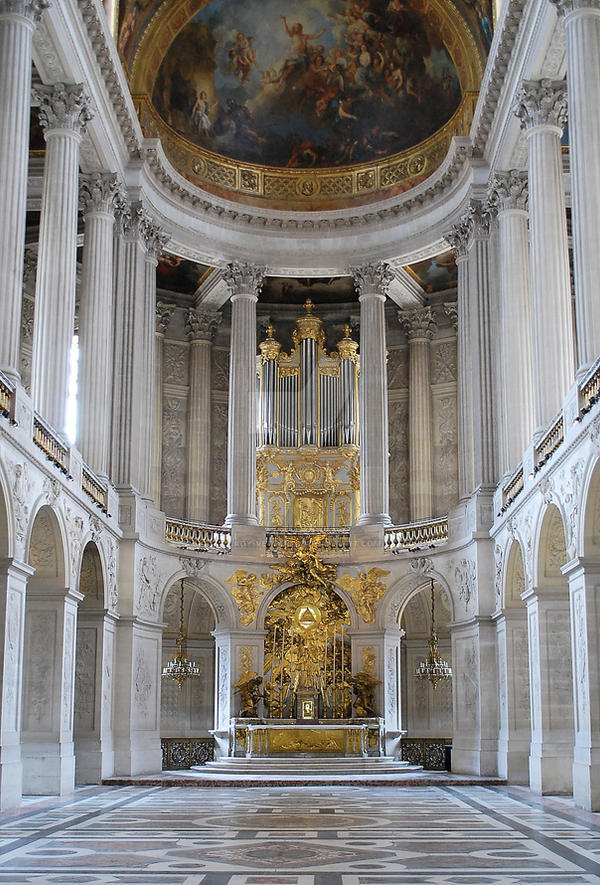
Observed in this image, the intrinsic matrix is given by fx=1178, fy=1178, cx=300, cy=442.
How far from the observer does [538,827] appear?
16.1m

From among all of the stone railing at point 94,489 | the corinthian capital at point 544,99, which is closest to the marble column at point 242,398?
the stone railing at point 94,489

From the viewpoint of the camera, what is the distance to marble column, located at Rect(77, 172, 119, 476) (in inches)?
1099

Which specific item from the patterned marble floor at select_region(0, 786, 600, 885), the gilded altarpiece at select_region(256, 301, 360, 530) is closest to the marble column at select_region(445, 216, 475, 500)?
the gilded altarpiece at select_region(256, 301, 360, 530)

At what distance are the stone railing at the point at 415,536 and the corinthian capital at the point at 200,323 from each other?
33.1 feet

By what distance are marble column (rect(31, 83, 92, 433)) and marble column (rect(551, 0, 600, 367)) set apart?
10567 millimetres

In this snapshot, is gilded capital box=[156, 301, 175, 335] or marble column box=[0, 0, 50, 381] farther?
gilded capital box=[156, 301, 175, 335]

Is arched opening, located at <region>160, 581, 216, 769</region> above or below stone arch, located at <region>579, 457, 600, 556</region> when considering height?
below

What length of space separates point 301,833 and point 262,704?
56.8ft

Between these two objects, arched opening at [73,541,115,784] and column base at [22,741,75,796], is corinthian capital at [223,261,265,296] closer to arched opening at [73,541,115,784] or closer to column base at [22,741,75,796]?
arched opening at [73,541,115,784]

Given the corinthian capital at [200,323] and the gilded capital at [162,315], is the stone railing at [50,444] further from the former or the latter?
the corinthian capital at [200,323]

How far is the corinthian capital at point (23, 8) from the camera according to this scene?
21469 millimetres

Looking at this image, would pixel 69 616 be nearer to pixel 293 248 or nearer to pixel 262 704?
pixel 262 704

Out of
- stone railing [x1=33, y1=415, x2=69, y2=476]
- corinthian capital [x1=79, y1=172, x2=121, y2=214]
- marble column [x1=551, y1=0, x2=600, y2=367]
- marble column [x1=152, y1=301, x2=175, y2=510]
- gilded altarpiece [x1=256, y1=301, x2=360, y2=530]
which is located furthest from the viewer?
marble column [x1=152, y1=301, x2=175, y2=510]

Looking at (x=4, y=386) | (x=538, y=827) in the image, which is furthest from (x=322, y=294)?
(x=538, y=827)
